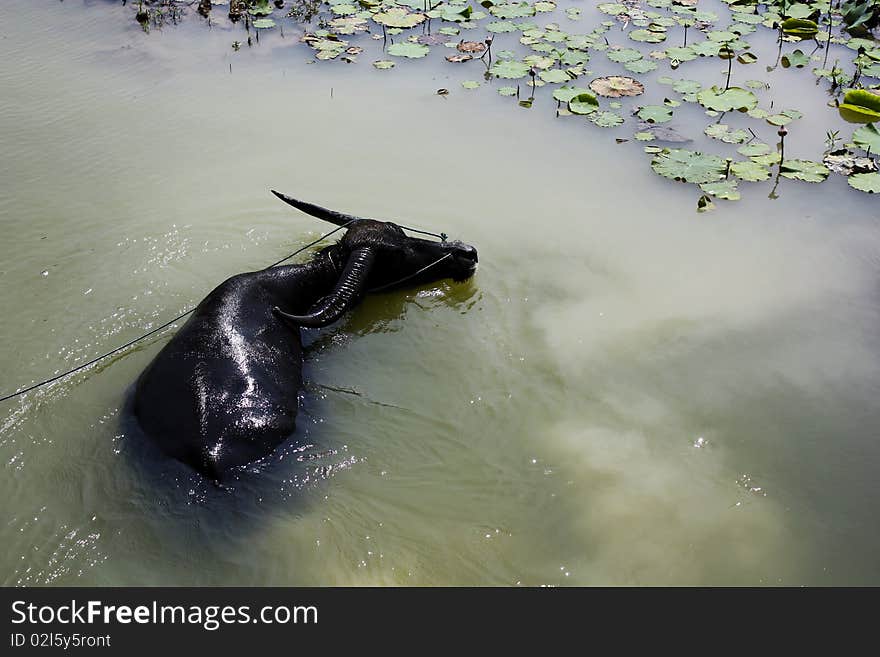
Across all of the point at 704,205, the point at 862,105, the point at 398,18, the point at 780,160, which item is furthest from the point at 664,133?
the point at 398,18

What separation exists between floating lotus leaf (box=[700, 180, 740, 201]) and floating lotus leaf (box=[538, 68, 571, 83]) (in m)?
2.46

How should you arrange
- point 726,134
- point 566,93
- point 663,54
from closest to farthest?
point 726,134 → point 566,93 → point 663,54

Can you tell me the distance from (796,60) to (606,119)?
298cm

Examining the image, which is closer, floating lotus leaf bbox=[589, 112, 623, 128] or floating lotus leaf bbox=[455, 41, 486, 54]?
floating lotus leaf bbox=[589, 112, 623, 128]

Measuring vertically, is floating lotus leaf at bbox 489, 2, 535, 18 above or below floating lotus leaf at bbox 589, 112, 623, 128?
above

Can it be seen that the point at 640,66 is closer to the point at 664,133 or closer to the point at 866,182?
the point at 664,133

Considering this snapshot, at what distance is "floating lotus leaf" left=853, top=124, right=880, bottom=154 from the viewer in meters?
6.88

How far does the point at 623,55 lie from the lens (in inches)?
350

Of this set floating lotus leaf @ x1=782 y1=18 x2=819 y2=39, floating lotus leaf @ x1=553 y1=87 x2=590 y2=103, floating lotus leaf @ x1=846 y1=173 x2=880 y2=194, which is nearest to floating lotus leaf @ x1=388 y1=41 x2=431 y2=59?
floating lotus leaf @ x1=553 y1=87 x2=590 y2=103

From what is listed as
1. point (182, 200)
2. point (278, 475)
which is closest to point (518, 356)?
point (278, 475)

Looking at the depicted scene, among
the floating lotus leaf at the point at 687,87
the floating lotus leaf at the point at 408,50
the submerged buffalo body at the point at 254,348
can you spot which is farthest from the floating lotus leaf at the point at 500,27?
the submerged buffalo body at the point at 254,348

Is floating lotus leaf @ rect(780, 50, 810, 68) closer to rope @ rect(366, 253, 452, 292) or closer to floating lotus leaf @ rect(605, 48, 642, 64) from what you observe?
floating lotus leaf @ rect(605, 48, 642, 64)

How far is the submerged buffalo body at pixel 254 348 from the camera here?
395cm
